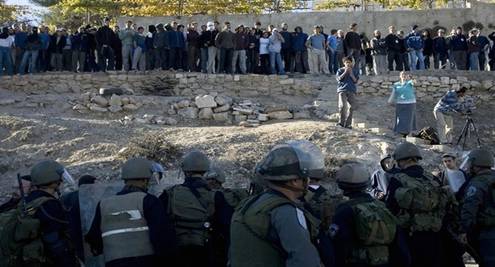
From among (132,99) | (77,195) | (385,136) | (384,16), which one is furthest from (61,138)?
(384,16)

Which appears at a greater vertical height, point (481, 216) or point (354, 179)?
point (354, 179)

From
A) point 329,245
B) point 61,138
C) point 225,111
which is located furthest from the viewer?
point 225,111

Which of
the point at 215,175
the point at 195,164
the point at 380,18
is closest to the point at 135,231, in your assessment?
the point at 195,164

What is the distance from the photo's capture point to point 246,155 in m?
13.6

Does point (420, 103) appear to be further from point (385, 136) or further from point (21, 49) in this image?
point (21, 49)

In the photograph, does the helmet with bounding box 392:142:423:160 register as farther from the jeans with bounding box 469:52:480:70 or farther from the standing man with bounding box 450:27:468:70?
the jeans with bounding box 469:52:480:70

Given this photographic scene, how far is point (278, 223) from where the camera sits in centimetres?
383

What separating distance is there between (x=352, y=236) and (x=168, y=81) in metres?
14.9

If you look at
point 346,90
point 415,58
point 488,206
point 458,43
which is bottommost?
point 488,206

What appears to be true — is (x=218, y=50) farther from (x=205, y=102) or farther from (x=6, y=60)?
Answer: (x=6, y=60)

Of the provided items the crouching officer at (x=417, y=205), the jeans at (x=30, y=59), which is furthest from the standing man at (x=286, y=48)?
the crouching officer at (x=417, y=205)

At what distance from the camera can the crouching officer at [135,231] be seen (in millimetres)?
5391

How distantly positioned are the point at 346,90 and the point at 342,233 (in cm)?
964

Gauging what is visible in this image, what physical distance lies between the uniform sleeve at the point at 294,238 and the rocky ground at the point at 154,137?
7.88m
